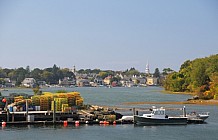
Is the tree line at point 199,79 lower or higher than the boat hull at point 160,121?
higher

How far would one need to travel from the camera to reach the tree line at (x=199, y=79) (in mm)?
108162

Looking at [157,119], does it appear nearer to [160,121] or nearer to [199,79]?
[160,121]

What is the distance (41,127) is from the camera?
165ft

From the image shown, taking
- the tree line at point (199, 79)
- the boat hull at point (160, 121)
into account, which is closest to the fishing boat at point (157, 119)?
the boat hull at point (160, 121)

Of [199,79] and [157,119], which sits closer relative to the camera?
[157,119]

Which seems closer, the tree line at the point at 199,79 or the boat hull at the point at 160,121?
the boat hull at the point at 160,121

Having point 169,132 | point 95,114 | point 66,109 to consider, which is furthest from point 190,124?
point 66,109

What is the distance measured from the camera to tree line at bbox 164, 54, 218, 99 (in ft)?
355

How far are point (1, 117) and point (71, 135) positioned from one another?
31.5 ft

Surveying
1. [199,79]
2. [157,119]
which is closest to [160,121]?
[157,119]

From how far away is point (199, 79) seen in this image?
12356cm

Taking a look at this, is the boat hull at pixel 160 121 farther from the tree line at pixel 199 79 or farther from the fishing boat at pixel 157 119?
the tree line at pixel 199 79

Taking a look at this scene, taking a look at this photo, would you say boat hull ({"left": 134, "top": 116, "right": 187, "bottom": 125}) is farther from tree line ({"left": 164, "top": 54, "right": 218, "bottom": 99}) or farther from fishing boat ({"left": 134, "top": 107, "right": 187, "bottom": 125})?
tree line ({"left": 164, "top": 54, "right": 218, "bottom": 99})

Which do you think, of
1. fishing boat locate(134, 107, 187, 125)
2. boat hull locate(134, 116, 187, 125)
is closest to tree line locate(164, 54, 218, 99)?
boat hull locate(134, 116, 187, 125)
